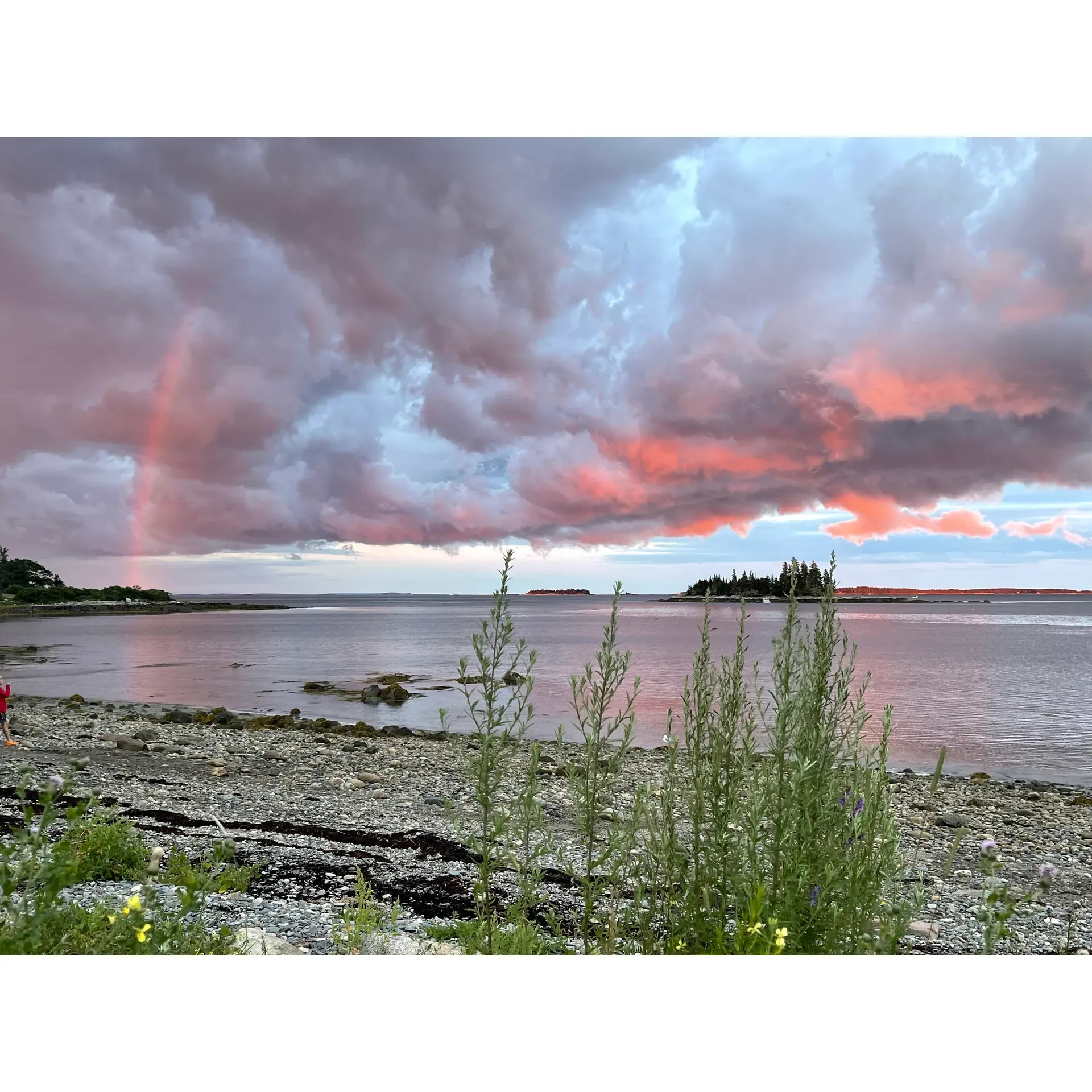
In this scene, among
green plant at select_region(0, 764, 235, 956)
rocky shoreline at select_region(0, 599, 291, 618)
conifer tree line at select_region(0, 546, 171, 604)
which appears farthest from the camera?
rocky shoreline at select_region(0, 599, 291, 618)

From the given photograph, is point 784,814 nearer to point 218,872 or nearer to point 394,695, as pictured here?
point 218,872

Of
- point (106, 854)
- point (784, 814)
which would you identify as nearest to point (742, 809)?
point (784, 814)

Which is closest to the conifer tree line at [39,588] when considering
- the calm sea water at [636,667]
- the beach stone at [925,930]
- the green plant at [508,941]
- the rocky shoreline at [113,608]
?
the rocky shoreline at [113,608]

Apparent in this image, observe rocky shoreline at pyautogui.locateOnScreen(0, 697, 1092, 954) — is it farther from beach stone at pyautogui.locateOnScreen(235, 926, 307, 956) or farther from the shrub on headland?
the shrub on headland

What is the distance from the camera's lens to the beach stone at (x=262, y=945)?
3.60m

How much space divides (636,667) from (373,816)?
20528 millimetres

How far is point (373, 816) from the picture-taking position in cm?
850

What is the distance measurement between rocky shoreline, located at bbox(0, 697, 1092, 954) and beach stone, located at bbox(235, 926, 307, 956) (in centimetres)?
14

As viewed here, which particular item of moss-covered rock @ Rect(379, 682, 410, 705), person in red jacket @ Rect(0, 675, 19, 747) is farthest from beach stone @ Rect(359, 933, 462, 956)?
moss-covered rock @ Rect(379, 682, 410, 705)

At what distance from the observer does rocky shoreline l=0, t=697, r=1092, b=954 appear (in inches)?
191

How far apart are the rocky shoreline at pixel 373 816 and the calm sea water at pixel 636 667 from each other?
7.30 ft
